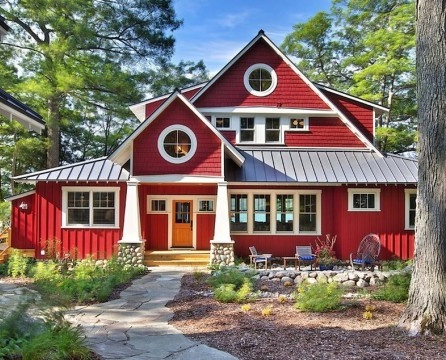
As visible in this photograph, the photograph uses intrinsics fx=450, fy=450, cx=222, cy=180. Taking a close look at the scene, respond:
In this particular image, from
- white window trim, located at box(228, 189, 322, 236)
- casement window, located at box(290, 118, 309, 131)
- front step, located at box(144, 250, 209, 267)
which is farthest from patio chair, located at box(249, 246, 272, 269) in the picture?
casement window, located at box(290, 118, 309, 131)

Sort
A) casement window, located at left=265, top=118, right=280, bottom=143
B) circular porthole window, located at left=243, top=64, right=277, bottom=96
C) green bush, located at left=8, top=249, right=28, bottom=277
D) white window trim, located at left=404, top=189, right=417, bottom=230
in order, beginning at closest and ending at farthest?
green bush, located at left=8, top=249, right=28, bottom=277
white window trim, located at left=404, top=189, right=417, bottom=230
circular porthole window, located at left=243, top=64, right=277, bottom=96
casement window, located at left=265, top=118, right=280, bottom=143

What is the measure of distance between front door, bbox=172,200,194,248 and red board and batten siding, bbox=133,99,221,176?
2.27 metres

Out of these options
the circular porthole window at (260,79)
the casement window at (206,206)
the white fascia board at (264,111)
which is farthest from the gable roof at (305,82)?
the casement window at (206,206)

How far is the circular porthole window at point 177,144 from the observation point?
1355cm

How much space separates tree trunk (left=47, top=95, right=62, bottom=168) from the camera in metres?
20.8

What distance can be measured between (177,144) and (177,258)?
12.0ft

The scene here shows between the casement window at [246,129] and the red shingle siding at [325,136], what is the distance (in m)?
1.26

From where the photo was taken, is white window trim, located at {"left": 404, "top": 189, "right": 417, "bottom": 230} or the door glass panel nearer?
white window trim, located at {"left": 404, "top": 189, "right": 417, "bottom": 230}

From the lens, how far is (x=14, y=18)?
67.1ft

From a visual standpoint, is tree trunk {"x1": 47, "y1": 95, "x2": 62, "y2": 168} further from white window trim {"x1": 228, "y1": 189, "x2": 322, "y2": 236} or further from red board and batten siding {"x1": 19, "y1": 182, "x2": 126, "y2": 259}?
white window trim {"x1": 228, "y1": 189, "x2": 322, "y2": 236}

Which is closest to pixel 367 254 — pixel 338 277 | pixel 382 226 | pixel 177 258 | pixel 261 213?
pixel 382 226

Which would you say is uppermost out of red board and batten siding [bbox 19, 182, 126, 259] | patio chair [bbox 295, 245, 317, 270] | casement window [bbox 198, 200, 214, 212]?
casement window [bbox 198, 200, 214, 212]

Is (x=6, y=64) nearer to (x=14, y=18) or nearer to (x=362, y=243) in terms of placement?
(x=14, y=18)

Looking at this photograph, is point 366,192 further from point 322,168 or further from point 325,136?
point 325,136
